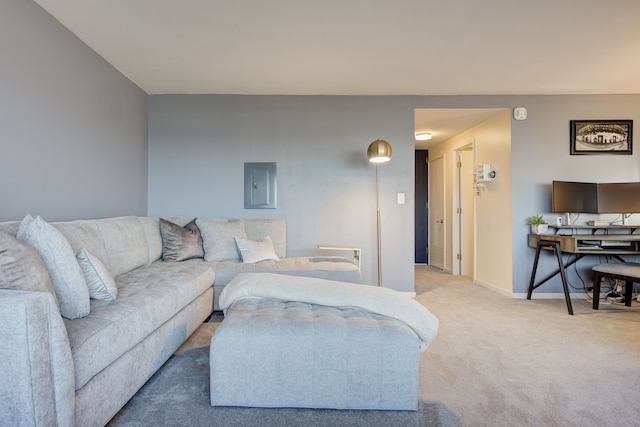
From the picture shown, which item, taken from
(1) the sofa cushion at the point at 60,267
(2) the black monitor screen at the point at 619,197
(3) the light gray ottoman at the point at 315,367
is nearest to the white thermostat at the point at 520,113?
(2) the black monitor screen at the point at 619,197

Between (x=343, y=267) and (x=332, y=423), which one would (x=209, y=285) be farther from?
(x=332, y=423)

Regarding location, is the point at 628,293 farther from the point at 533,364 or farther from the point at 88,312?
the point at 88,312

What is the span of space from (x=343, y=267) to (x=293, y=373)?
164 centimetres

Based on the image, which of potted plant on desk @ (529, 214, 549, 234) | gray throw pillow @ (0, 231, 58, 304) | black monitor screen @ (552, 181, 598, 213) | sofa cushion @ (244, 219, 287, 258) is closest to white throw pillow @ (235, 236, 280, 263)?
sofa cushion @ (244, 219, 287, 258)

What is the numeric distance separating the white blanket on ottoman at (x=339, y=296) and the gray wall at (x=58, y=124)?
1667mm

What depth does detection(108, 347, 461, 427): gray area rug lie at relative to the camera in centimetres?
158

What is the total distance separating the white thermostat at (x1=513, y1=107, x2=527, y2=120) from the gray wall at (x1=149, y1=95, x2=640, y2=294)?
0.08 metres

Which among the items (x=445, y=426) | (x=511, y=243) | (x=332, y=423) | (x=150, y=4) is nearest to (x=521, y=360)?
(x=445, y=426)

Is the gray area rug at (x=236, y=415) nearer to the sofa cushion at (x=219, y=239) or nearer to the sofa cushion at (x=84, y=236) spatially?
the sofa cushion at (x=84, y=236)

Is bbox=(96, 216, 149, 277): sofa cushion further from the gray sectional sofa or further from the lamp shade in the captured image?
the lamp shade

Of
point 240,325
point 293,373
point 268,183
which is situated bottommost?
point 293,373

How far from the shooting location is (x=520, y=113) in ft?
13.9

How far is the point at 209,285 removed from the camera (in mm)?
3014

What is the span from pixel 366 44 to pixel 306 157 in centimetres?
160
